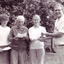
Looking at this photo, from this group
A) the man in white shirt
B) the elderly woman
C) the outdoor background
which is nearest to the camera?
the elderly woman

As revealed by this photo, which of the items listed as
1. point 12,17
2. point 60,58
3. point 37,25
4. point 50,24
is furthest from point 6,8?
point 37,25

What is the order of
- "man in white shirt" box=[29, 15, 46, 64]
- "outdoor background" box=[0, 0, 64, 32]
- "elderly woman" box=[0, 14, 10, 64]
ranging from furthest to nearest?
"outdoor background" box=[0, 0, 64, 32], "man in white shirt" box=[29, 15, 46, 64], "elderly woman" box=[0, 14, 10, 64]

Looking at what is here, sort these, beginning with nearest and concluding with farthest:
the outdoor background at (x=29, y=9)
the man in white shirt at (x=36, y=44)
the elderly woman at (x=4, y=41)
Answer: the elderly woman at (x=4, y=41), the man in white shirt at (x=36, y=44), the outdoor background at (x=29, y=9)

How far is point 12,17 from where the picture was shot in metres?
7.46

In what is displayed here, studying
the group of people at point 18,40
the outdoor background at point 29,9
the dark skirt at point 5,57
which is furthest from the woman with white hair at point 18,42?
the outdoor background at point 29,9

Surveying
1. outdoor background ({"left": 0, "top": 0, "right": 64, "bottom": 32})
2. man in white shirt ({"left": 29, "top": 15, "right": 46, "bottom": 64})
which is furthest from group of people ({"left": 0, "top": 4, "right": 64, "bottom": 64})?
outdoor background ({"left": 0, "top": 0, "right": 64, "bottom": 32})

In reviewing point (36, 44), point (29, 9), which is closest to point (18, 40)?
point (36, 44)

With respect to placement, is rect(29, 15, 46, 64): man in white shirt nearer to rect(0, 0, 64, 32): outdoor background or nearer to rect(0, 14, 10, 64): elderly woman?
rect(0, 14, 10, 64): elderly woman

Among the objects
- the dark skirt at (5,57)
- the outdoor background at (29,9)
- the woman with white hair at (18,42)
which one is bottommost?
the dark skirt at (5,57)

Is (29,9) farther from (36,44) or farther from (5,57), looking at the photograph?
(5,57)

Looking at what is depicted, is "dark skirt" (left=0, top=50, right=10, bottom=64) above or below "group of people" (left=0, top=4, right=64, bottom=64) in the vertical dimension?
below

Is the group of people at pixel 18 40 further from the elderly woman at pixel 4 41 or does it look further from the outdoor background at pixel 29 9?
the outdoor background at pixel 29 9

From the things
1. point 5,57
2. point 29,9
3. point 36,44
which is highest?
point 29,9

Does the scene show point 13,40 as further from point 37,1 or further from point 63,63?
point 37,1
